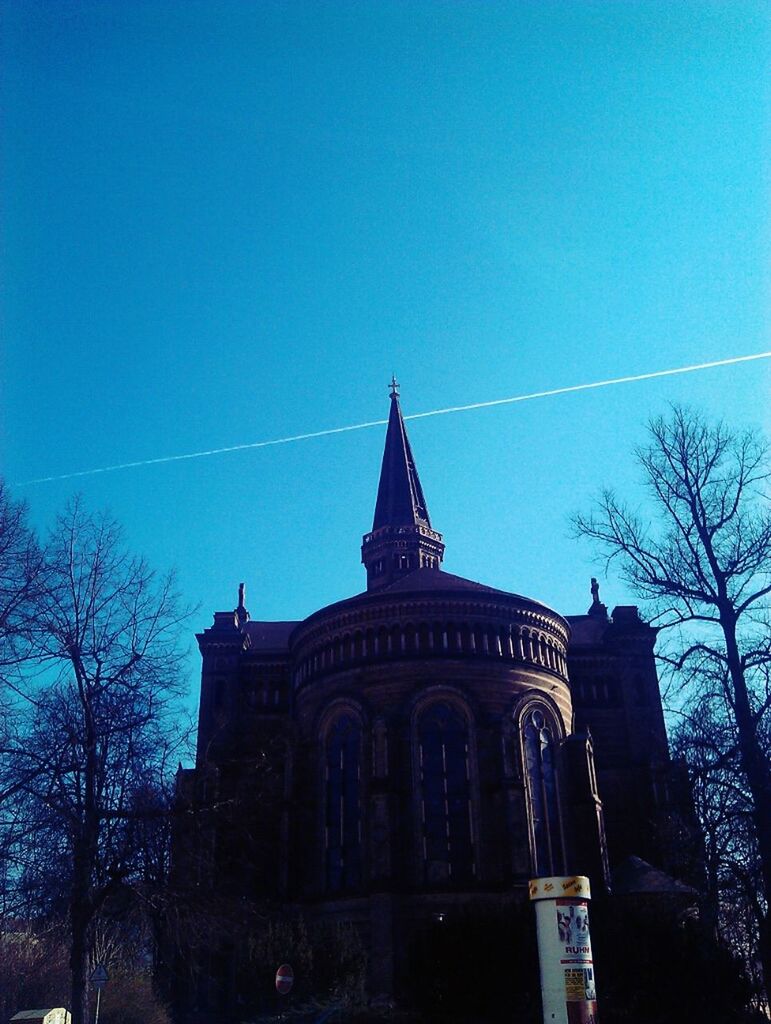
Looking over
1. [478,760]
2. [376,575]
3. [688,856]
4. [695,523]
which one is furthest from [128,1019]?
[376,575]

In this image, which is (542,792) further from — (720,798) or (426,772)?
(720,798)

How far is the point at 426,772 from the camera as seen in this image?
103ft

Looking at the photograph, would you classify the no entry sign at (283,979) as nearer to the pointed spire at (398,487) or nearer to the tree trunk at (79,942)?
the tree trunk at (79,942)

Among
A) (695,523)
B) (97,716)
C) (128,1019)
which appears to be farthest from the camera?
(128,1019)

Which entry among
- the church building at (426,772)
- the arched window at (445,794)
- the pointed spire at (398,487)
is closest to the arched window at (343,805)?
the church building at (426,772)

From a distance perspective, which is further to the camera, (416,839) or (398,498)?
(398,498)

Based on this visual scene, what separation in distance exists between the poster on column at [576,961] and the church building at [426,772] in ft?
39.4

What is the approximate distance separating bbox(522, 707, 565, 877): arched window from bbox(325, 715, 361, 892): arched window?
567cm

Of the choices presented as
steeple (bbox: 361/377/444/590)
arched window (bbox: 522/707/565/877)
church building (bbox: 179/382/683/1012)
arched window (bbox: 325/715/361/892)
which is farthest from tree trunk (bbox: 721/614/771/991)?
steeple (bbox: 361/377/444/590)

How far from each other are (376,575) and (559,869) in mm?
25846

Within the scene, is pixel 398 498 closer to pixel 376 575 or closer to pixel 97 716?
pixel 376 575

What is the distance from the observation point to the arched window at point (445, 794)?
2988cm

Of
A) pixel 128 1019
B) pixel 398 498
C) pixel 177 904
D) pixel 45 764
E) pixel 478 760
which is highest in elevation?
pixel 398 498

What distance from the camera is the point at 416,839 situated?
30.0 meters
